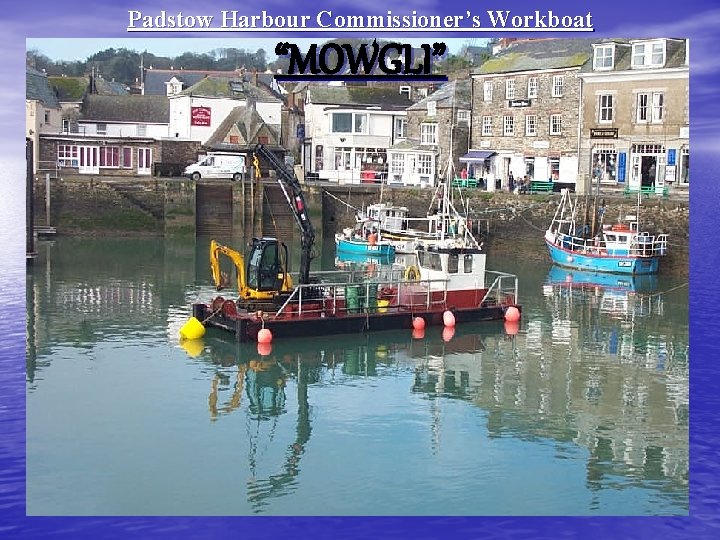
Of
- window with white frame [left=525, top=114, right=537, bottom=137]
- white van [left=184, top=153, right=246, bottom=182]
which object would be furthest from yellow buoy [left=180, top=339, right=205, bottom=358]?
window with white frame [left=525, top=114, right=537, bottom=137]

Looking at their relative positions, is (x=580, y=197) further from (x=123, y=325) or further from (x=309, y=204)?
(x=123, y=325)

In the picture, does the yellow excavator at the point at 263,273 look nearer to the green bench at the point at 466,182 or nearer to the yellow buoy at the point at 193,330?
the yellow buoy at the point at 193,330

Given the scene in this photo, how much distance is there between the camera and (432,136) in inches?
1907

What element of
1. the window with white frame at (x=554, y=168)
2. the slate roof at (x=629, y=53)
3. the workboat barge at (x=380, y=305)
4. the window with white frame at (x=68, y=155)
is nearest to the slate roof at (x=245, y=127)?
the window with white frame at (x=68, y=155)

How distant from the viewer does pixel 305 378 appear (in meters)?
20.5

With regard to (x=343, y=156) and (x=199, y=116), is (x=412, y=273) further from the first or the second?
(x=199, y=116)

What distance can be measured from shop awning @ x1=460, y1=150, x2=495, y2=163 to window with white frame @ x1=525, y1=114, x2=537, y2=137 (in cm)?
191

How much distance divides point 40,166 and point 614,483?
34.2 meters

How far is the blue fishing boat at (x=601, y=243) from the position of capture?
114 feet

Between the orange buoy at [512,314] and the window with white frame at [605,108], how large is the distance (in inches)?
654

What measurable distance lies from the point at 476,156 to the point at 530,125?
2.63m

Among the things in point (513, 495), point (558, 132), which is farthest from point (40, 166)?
point (513, 495)

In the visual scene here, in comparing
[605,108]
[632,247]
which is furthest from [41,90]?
[632,247]

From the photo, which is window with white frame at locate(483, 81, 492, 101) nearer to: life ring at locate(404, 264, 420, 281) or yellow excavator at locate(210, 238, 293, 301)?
life ring at locate(404, 264, 420, 281)
